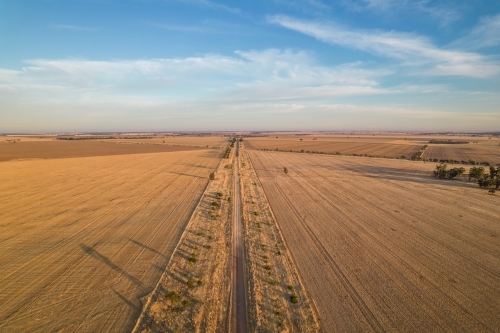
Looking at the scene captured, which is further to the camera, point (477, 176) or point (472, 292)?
point (477, 176)

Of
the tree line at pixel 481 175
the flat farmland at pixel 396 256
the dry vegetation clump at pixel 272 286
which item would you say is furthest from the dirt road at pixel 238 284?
the tree line at pixel 481 175

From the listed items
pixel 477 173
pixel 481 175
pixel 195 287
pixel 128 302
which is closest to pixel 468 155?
pixel 481 175

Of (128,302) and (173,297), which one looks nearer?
(128,302)

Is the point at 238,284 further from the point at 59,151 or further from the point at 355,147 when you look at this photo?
the point at 355,147

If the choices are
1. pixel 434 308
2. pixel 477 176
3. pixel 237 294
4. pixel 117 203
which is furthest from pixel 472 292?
pixel 477 176

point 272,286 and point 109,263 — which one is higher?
point 109,263

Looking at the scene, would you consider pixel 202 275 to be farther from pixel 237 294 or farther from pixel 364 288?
pixel 364 288

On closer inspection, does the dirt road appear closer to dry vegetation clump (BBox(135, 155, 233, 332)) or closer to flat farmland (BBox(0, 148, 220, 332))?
dry vegetation clump (BBox(135, 155, 233, 332))

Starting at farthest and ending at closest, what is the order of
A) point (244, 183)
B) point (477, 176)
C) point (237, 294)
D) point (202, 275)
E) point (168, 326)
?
point (477, 176), point (244, 183), point (202, 275), point (237, 294), point (168, 326)
